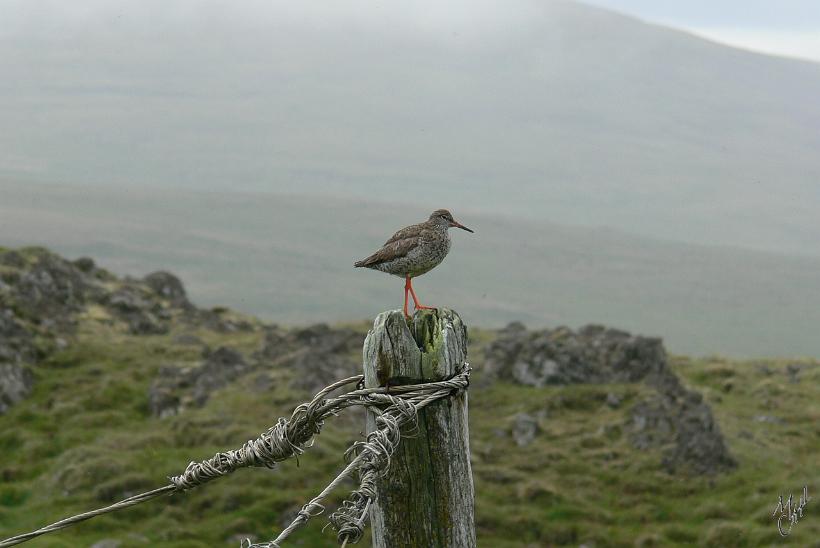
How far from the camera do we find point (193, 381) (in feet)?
113

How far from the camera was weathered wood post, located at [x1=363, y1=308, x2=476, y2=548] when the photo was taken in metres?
4.72

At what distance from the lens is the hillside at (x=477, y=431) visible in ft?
81.1

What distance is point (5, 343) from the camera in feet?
117

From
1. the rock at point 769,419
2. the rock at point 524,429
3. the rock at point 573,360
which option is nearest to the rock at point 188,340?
the rock at point 573,360

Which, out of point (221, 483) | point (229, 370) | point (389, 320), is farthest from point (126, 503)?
point (229, 370)

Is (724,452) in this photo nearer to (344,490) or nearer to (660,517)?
(660,517)

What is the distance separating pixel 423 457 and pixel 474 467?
24356mm

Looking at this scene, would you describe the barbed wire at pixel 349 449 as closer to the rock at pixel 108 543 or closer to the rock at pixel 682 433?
the rock at pixel 108 543

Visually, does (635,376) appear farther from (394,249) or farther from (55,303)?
(394,249)

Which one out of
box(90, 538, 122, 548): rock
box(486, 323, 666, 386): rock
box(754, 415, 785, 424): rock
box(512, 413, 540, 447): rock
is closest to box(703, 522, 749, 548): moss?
box(512, 413, 540, 447): rock

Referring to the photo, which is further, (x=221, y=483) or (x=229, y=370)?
(x=229, y=370)

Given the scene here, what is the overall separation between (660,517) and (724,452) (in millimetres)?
4005

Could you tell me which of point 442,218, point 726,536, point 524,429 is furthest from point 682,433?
point 442,218

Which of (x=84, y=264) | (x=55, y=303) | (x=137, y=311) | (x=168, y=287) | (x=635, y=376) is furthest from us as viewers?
(x=168, y=287)
